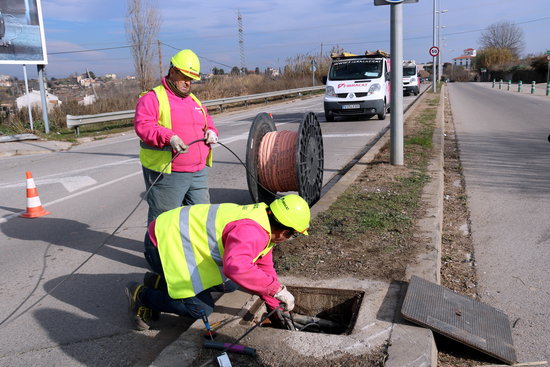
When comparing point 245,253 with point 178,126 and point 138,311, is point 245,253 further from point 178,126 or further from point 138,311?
point 178,126

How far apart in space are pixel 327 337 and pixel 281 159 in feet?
9.52

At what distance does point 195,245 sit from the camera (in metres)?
3.27

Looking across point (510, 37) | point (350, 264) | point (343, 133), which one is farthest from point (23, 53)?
point (510, 37)

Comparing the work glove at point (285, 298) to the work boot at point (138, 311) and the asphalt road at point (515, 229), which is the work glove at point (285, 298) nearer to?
the work boot at point (138, 311)

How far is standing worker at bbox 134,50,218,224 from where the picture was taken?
4.17m

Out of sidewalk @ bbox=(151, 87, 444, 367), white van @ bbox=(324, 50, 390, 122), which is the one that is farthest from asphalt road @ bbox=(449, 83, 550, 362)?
white van @ bbox=(324, 50, 390, 122)

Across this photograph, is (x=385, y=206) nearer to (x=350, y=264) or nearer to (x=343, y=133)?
(x=350, y=264)

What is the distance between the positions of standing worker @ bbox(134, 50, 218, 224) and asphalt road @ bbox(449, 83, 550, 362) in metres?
2.64

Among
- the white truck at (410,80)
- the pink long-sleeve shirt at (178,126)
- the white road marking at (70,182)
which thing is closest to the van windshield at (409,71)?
the white truck at (410,80)

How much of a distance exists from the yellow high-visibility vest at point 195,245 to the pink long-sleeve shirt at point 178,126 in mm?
1053

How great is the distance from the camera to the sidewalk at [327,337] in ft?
9.60

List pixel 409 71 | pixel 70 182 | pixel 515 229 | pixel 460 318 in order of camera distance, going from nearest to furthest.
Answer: pixel 460 318 → pixel 515 229 → pixel 70 182 → pixel 409 71

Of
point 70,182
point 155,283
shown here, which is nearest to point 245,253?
point 155,283

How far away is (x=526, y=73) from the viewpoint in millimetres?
70000
